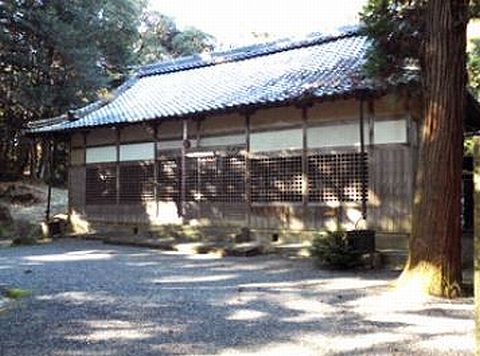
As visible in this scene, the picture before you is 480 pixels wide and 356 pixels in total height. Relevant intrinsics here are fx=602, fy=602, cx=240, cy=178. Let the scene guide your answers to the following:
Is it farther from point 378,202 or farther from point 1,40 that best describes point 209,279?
point 1,40

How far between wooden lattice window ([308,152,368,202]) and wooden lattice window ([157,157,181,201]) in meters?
4.13

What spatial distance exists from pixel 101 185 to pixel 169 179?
9.53ft

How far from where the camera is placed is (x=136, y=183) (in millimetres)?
17312

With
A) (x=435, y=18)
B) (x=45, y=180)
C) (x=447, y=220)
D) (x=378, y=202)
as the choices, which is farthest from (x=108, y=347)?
(x=45, y=180)

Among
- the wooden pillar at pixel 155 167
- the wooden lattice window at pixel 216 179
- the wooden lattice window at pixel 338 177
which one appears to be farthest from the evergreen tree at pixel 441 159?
the wooden pillar at pixel 155 167

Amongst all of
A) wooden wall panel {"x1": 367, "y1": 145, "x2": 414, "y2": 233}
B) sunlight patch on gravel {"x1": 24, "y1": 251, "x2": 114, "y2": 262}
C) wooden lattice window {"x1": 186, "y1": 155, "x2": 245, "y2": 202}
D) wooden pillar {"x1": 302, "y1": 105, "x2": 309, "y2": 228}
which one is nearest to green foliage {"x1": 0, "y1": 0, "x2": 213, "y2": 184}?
wooden lattice window {"x1": 186, "y1": 155, "x2": 245, "y2": 202}

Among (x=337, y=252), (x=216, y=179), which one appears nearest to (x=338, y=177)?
(x=337, y=252)

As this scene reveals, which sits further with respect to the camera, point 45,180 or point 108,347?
point 45,180

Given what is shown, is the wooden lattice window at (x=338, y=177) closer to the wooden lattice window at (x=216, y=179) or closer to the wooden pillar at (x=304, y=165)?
the wooden pillar at (x=304, y=165)

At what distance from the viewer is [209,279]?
32.6 ft

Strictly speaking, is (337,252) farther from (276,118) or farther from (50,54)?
(50,54)

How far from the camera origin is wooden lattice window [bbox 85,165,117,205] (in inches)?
707

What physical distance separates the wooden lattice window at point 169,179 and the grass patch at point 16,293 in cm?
802

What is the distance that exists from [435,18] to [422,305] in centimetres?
388
